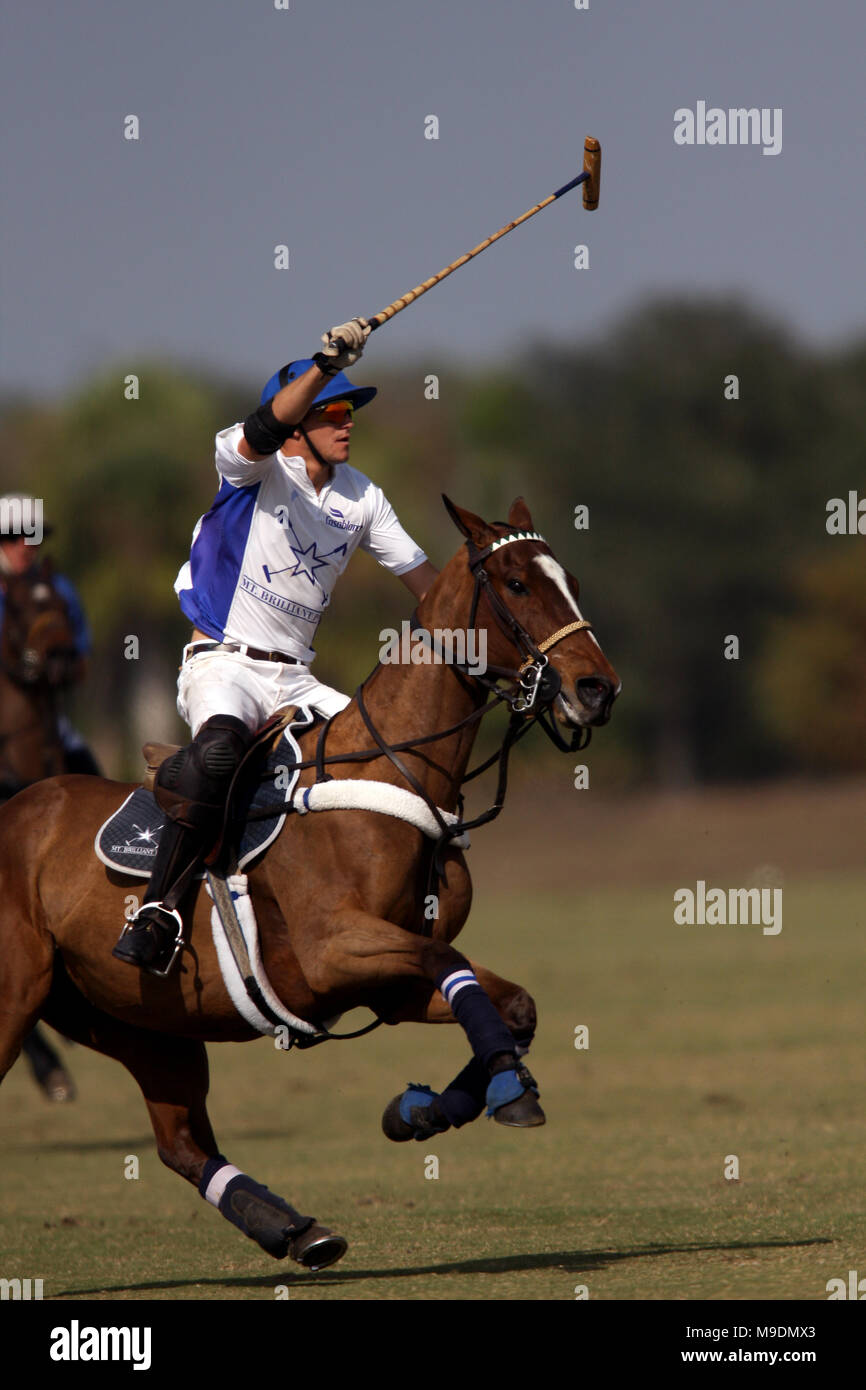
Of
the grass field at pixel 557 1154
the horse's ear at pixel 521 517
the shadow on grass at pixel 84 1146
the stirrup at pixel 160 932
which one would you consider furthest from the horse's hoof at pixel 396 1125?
the shadow on grass at pixel 84 1146

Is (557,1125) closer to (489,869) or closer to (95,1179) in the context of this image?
(95,1179)

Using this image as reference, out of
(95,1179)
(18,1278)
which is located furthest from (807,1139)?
(18,1278)

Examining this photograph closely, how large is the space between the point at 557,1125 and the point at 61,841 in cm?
611

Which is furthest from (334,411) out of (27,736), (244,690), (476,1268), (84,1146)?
(84,1146)

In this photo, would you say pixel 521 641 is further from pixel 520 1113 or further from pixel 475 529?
pixel 520 1113

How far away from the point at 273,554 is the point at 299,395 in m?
0.81

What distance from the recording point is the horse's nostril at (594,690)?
6707 millimetres

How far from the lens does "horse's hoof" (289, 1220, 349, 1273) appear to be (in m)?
7.00

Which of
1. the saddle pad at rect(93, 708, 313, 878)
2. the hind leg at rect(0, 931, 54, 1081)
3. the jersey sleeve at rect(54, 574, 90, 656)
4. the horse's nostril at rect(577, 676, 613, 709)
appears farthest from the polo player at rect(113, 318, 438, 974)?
the jersey sleeve at rect(54, 574, 90, 656)

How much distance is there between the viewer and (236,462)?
729cm

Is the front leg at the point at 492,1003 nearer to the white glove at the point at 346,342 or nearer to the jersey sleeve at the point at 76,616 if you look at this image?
the white glove at the point at 346,342

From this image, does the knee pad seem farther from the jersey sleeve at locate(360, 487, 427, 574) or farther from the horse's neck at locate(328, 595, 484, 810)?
the jersey sleeve at locate(360, 487, 427, 574)

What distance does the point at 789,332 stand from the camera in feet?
185

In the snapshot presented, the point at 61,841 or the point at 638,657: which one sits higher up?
the point at 638,657
